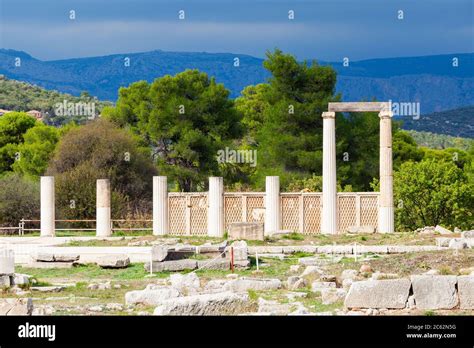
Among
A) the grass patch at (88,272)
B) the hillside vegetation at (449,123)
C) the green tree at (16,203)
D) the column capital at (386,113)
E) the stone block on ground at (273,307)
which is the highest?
the hillside vegetation at (449,123)

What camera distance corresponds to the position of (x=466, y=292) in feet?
66.4

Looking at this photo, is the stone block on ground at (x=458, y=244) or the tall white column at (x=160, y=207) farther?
the tall white column at (x=160, y=207)

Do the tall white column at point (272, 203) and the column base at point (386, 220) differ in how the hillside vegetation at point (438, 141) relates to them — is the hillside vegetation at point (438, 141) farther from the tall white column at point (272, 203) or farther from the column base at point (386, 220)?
the tall white column at point (272, 203)

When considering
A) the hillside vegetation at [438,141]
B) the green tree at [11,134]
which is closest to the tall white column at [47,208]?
the green tree at [11,134]

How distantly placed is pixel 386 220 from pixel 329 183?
2.90 m

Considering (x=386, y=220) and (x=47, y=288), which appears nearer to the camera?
(x=47, y=288)

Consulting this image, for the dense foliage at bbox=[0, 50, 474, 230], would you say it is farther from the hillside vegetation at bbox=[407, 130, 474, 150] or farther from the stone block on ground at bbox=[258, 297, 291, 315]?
the hillside vegetation at bbox=[407, 130, 474, 150]

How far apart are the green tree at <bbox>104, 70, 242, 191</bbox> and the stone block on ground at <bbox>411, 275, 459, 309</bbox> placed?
48458 millimetres

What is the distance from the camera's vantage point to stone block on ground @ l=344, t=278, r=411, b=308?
20141mm

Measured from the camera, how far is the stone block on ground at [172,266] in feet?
101

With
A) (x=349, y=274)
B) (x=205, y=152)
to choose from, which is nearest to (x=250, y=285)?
(x=349, y=274)

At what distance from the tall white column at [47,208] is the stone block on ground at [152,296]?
2500cm

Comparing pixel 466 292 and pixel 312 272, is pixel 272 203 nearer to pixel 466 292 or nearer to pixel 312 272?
pixel 312 272

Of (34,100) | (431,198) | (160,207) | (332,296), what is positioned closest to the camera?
(332,296)
